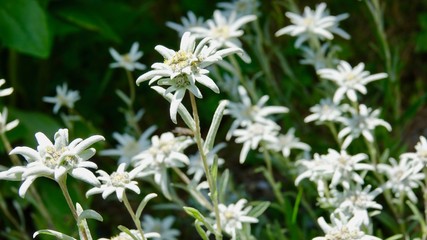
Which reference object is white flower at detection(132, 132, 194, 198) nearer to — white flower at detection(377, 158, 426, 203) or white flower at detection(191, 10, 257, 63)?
white flower at detection(191, 10, 257, 63)

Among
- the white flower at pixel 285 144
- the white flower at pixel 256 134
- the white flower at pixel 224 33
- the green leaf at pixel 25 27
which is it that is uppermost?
the green leaf at pixel 25 27

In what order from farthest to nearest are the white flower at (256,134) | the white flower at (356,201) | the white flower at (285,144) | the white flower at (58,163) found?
the white flower at (285,144)
the white flower at (256,134)
the white flower at (356,201)
the white flower at (58,163)

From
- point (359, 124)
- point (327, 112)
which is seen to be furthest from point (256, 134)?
point (359, 124)

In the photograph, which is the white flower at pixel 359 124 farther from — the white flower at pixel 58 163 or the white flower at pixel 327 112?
the white flower at pixel 58 163

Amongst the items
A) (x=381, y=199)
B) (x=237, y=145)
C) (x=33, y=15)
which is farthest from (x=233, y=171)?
(x=33, y=15)

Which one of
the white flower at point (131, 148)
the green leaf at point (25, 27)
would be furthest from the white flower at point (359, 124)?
the green leaf at point (25, 27)

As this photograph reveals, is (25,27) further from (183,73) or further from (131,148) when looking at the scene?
(183,73)
